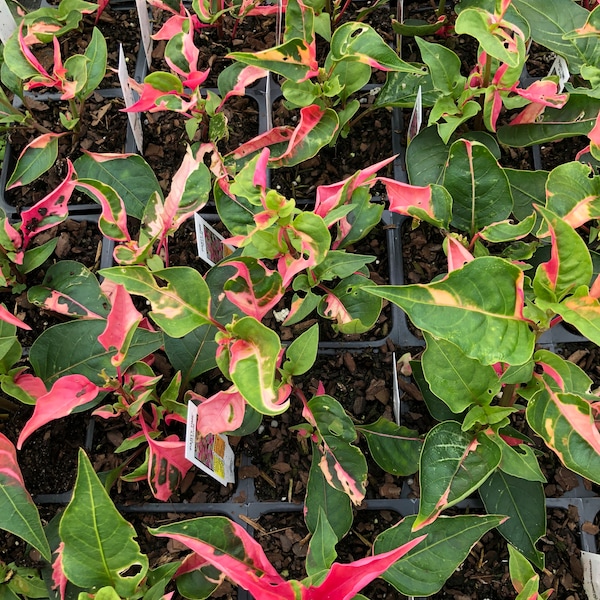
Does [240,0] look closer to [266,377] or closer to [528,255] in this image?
[528,255]

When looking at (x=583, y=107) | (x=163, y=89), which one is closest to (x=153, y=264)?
(x=163, y=89)

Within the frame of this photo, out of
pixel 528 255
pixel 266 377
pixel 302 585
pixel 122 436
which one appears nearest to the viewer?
pixel 302 585

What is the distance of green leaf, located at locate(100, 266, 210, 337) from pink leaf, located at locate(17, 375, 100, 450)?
18 cm

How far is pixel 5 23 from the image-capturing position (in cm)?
145

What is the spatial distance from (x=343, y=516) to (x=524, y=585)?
0.99 ft

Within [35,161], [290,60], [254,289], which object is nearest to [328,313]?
[254,289]

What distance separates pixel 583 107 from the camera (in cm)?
128

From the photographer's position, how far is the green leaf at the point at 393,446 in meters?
1.14

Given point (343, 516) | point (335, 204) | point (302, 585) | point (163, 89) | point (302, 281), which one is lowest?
point (343, 516)

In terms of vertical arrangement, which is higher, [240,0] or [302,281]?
[240,0]

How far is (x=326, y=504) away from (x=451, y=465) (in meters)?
0.25

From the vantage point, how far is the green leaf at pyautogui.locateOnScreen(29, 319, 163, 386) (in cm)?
117

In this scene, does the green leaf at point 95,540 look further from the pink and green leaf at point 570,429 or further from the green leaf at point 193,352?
the pink and green leaf at point 570,429

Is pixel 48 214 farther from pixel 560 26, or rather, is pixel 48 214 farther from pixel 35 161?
pixel 560 26
